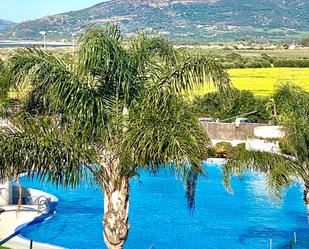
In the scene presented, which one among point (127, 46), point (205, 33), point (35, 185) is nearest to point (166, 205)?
point (35, 185)

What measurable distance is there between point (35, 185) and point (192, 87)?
13.1 m

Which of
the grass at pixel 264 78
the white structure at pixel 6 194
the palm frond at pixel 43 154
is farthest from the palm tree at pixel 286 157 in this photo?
the grass at pixel 264 78

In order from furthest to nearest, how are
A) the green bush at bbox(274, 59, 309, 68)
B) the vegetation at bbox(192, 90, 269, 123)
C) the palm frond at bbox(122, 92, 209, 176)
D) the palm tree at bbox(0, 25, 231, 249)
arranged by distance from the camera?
the green bush at bbox(274, 59, 309, 68) < the vegetation at bbox(192, 90, 269, 123) < the palm tree at bbox(0, 25, 231, 249) < the palm frond at bbox(122, 92, 209, 176)

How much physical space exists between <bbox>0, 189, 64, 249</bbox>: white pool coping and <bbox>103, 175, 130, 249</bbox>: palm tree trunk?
4739mm

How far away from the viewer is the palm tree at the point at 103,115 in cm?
762

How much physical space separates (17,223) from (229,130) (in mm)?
14995

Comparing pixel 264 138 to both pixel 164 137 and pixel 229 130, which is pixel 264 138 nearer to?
pixel 229 130

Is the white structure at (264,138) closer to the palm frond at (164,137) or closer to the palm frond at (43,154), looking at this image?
the palm frond at (164,137)

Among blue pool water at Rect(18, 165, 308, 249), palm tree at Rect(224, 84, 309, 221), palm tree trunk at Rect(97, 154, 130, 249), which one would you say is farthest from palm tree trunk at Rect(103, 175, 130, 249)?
blue pool water at Rect(18, 165, 308, 249)

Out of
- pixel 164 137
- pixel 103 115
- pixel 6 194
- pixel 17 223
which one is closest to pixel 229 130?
pixel 6 194

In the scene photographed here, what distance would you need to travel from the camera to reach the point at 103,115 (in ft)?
27.7

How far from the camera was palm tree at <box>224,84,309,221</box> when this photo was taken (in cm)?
934

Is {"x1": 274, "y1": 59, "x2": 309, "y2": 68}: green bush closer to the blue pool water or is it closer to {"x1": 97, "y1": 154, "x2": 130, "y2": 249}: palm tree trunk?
the blue pool water

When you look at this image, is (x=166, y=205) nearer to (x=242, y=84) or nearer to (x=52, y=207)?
(x=52, y=207)
